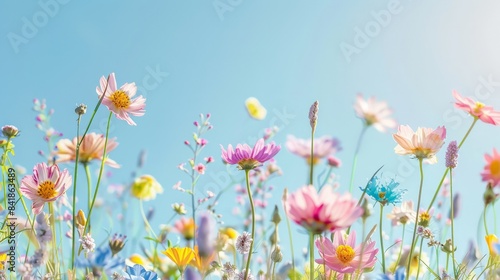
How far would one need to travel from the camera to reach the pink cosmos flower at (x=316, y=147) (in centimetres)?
155

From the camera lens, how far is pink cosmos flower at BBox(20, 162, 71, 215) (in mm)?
1078

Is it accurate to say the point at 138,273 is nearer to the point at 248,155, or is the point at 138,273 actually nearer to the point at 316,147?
the point at 248,155

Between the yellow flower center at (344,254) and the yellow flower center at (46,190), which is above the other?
the yellow flower center at (46,190)

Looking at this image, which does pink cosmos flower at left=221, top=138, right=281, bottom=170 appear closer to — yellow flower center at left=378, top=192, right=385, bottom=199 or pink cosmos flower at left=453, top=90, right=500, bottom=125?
yellow flower center at left=378, top=192, right=385, bottom=199

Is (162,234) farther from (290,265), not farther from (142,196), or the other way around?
(290,265)

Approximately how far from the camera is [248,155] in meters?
1.02

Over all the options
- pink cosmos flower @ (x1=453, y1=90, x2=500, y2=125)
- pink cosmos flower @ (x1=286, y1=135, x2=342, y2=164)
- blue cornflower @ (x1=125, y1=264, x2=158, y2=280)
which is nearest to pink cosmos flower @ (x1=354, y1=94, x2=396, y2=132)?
pink cosmos flower @ (x1=286, y1=135, x2=342, y2=164)

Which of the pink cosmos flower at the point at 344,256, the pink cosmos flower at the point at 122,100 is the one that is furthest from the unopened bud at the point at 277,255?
the pink cosmos flower at the point at 122,100

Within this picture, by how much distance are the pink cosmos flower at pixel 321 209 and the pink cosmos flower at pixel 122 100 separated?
1.93ft

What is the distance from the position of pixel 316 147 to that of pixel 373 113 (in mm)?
226

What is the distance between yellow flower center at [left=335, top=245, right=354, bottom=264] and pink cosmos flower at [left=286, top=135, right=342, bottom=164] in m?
0.60

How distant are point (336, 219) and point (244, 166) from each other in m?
0.34

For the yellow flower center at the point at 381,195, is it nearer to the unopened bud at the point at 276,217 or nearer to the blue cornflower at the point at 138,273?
the unopened bud at the point at 276,217

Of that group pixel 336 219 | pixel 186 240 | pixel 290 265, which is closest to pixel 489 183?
pixel 290 265
